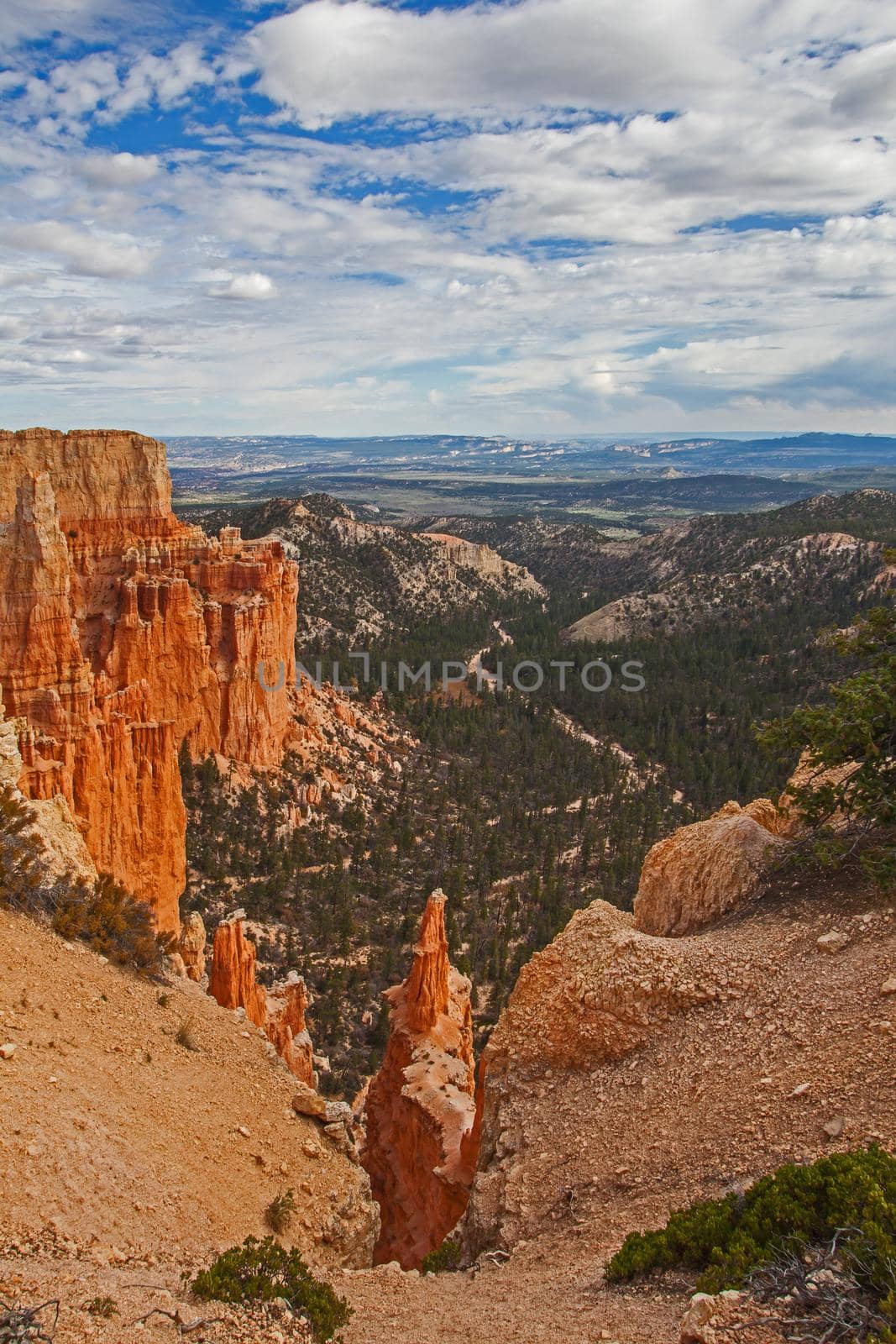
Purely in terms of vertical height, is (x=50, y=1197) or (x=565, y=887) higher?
(x=50, y=1197)

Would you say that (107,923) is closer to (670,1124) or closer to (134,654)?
(670,1124)

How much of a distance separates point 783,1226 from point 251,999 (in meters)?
16.2

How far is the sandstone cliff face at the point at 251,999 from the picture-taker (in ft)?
66.0

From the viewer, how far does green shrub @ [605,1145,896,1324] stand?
643 cm

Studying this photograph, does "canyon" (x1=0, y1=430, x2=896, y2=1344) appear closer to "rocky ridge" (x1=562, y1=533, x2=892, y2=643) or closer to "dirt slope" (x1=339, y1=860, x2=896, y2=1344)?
"dirt slope" (x1=339, y1=860, x2=896, y2=1344)

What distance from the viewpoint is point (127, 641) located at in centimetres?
3719

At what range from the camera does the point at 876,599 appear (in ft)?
260

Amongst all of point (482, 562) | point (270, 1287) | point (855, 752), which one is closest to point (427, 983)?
point (855, 752)

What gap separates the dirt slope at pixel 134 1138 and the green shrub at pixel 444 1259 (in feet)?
3.49

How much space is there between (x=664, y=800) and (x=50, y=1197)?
52.2 metres

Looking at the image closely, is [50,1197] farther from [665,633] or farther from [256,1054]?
[665,633]

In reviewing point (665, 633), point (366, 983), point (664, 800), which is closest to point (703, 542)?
point (665, 633)

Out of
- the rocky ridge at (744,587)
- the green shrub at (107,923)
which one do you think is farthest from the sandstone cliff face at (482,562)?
the green shrub at (107,923)

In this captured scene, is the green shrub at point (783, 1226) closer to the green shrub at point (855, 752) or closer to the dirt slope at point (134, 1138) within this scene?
the dirt slope at point (134, 1138)
